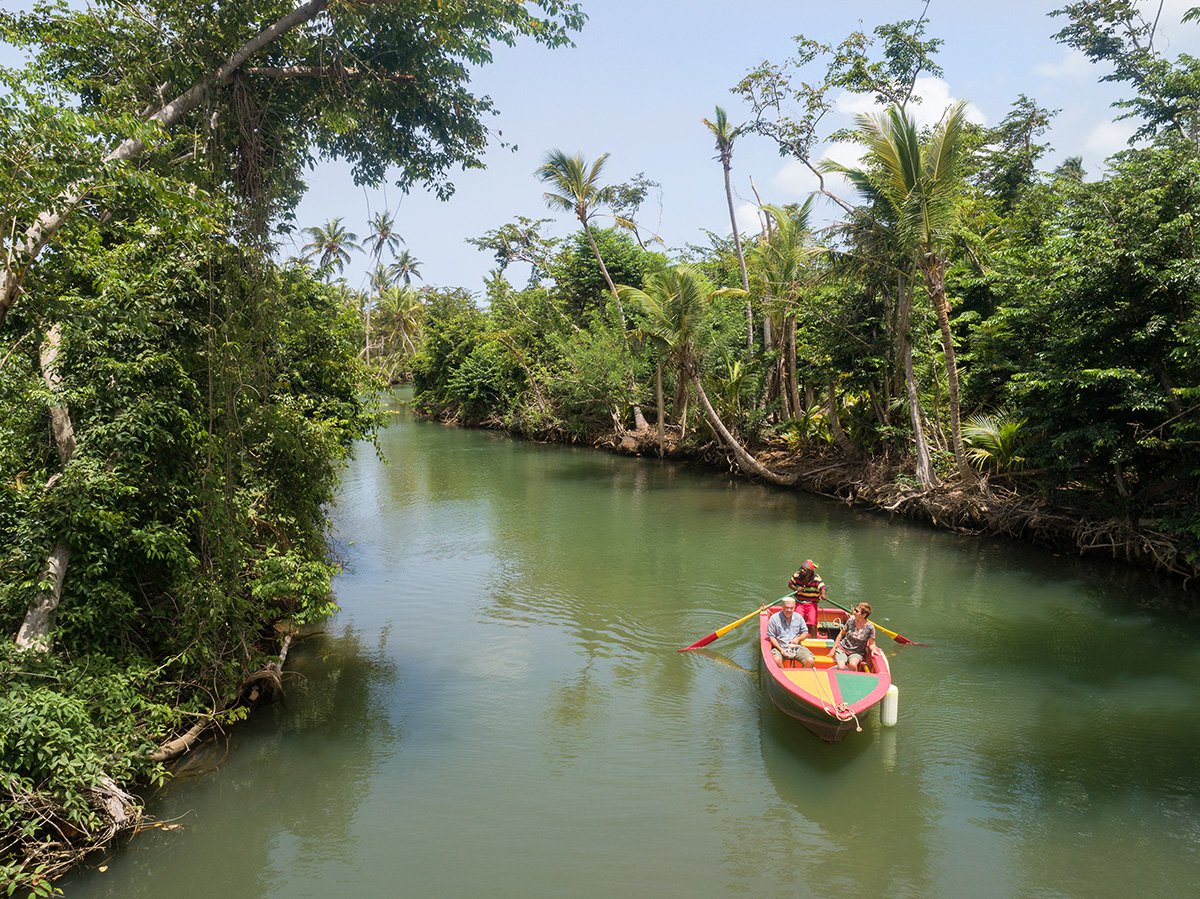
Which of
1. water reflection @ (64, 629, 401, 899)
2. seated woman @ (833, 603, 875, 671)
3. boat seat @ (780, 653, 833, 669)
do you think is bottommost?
water reflection @ (64, 629, 401, 899)

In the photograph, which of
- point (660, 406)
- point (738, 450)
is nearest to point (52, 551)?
point (738, 450)

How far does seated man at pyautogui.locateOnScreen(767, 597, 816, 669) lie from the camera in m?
9.20

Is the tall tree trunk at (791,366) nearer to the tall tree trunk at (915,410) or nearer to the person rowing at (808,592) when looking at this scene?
the tall tree trunk at (915,410)

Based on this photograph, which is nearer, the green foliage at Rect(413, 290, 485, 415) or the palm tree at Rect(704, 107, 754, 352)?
the palm tree at Rect(704, 107, 754, 352)

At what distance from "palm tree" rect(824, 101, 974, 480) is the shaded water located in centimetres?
633

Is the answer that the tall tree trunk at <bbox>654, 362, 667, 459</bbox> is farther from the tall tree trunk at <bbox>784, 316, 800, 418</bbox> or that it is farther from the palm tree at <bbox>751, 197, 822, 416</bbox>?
the palm tree at <bbox>751, 197, 822, 416</bbox>

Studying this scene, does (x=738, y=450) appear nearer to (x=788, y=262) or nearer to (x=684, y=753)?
(x=788, y=262)

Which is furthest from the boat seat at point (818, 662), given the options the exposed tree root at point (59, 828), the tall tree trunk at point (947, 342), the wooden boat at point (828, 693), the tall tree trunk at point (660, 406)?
the tall tree trunk at point (660, 406)

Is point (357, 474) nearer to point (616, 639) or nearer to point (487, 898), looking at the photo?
point (616, 639)

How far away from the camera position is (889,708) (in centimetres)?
859

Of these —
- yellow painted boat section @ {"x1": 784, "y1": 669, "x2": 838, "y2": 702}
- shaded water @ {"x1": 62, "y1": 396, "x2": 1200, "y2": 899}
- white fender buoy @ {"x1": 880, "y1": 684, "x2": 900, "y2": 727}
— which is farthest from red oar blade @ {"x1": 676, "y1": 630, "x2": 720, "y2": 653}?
white fender buoy @ {"x1": 880, "y1": 684, "x2": 900, "y2": 727}

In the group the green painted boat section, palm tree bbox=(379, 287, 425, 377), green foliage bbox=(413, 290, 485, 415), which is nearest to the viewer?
the green painted boat section

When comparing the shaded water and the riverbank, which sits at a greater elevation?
the riverbank

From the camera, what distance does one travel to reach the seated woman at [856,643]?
29.2 feet
